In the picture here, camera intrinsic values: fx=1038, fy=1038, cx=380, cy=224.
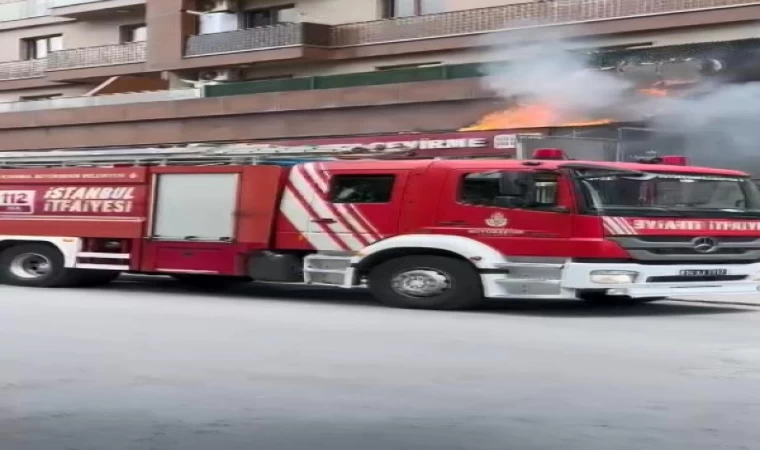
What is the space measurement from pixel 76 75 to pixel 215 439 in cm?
3067

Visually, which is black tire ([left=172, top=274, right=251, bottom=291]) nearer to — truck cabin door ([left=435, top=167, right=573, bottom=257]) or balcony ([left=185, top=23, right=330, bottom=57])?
truck cabin door ([left=435, top=167, right=573, bottom=257])

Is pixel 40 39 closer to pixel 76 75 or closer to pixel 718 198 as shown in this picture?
pixel 76 75

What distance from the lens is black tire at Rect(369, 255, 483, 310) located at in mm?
11820

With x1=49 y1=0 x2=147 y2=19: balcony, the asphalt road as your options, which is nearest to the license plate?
the asphalt road

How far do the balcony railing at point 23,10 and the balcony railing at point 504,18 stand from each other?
45.6 ft

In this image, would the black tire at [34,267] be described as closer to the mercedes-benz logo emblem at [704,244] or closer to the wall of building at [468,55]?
the mercedes-benz logo emblem at [704,244]

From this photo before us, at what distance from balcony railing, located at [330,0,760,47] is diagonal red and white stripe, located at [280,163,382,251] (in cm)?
1197

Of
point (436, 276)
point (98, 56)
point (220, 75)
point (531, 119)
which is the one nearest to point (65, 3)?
point (98, 56)

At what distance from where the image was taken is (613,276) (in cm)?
1120

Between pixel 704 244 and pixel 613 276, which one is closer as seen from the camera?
pixel 613 276

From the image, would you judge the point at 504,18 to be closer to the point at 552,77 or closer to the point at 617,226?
the point at 552,77

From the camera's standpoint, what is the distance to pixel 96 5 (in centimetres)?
3394

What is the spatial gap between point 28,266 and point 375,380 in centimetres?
958

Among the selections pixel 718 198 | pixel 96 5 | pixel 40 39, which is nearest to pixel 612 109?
pixel 718 198
